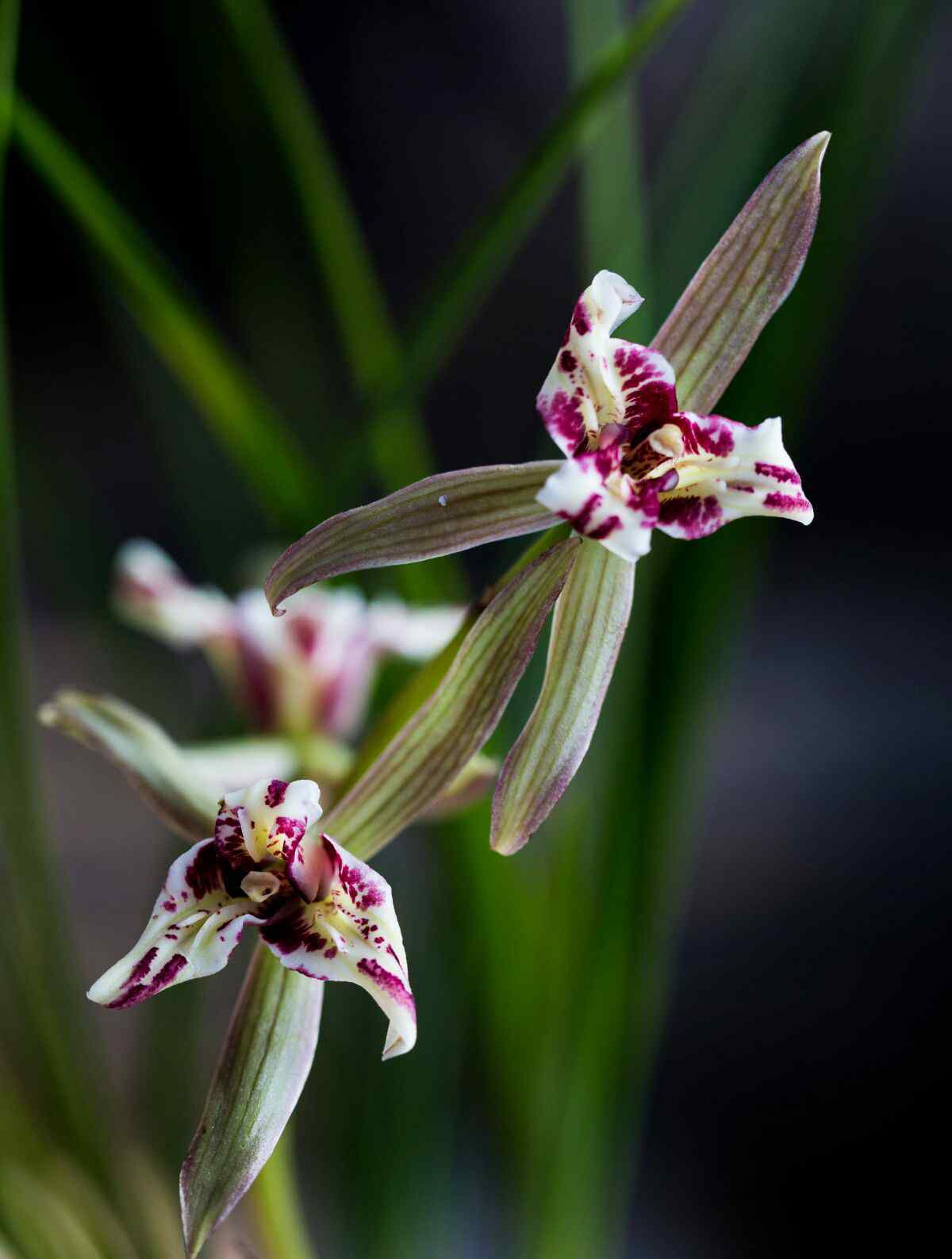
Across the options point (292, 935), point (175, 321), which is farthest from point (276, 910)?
point (175, 321)

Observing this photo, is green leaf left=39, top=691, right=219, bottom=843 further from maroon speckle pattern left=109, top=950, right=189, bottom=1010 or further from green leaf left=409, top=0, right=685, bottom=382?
green leaf left=409, top=0, right=685, bottom=382

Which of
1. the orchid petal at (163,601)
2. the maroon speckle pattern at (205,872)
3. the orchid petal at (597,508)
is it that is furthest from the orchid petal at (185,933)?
the orchid petal at (163,601)

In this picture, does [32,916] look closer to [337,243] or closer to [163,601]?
[163,601]

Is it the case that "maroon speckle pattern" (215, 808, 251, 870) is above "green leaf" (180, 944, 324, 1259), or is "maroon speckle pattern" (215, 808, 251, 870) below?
above

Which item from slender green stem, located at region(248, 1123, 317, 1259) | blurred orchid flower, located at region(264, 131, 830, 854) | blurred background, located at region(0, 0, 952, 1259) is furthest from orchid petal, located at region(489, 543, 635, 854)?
blurred background, located at region(0, 0, 952, 1259)

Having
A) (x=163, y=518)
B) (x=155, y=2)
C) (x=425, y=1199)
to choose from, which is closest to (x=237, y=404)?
(x=155, y=2)

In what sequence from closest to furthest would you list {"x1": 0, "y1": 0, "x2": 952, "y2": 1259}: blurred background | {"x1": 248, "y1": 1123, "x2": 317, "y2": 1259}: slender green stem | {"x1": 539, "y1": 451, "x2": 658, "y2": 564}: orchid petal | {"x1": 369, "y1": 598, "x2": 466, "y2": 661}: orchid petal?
{"x1": 539, "y1": 451, "x2": 658, "y2": 564}: orchid petal < {"x1": 248, "y1": 1123, "x2": 317, "y2": 1259}: slender green stem < {"x1": 369, "y1": 598, "x2": 466, "y2": 661}: orchid petal < {"x1": 0, "y1": 0, "x2": 952, "y2": 1259}: blurred background
